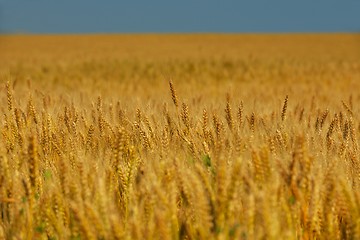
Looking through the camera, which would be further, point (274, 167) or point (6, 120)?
point (6, 120)

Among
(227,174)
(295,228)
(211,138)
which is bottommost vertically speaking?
(295,228)

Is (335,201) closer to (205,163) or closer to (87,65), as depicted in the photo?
(205,163)

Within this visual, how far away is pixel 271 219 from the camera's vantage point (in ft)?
3.64

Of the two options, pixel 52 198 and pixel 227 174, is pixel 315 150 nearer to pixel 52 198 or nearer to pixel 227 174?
pixel 227 174

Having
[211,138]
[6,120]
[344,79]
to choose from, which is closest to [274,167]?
[211,138]

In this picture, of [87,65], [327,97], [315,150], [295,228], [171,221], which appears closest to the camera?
[171,221]

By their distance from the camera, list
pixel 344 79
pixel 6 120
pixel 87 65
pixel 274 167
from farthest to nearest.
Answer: pixel 87 65, pixel 344 79, pixel 6 120, pixel 274 167

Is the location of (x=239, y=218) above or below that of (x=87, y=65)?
below

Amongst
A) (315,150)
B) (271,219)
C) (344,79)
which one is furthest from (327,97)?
(271,219)

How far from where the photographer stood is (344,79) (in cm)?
1009

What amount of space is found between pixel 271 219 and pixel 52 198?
0.68 metres

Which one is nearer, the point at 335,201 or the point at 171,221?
the point at 171,221

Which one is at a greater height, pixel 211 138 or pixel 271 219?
pixel 211 138

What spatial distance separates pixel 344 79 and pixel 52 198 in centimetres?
958
